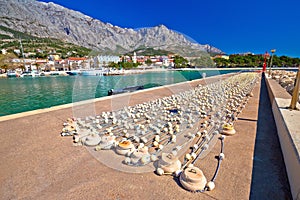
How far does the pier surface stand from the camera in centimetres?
188

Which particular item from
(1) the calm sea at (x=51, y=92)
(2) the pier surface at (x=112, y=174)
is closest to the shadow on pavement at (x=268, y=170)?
(2) the pier surface at (x=112, y=174)

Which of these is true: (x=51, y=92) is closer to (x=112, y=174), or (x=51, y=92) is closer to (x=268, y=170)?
(x=112, y=174)

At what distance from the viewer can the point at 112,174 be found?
2.25 m

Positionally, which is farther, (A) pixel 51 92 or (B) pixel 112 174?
(A) pixel 51 92

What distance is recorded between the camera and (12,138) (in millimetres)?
3414

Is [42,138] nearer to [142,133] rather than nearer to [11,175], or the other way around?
[11,175]

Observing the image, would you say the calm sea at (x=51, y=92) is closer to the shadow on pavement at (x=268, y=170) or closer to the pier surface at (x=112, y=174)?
the pier surface at (x=112, y=174)

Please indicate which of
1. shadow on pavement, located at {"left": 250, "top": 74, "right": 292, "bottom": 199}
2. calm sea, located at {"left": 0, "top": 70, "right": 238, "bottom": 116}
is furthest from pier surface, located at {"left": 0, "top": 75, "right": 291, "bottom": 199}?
calm sea, located at {"left": 0, "top": 70, "right": 238, "bottom": 116}

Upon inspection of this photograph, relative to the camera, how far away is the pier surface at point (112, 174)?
74.1 inches

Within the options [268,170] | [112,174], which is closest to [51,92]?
[112,174]

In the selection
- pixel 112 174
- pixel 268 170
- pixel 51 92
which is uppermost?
pixel 268 170

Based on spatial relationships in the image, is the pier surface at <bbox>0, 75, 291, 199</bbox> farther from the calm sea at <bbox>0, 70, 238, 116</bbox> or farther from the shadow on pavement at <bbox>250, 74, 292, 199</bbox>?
the calm sea at <bbox>0, 70, 238, 116</bbox>

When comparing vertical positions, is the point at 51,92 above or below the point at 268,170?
below

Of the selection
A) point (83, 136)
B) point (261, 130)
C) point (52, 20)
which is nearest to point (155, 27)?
point (83, 136)
